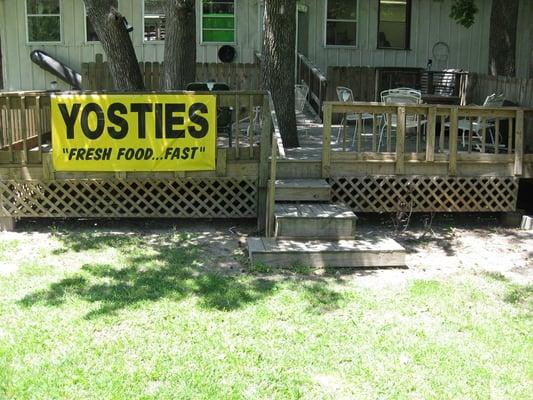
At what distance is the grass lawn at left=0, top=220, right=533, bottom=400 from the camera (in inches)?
158

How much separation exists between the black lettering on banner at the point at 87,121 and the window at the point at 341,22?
29.0 ft

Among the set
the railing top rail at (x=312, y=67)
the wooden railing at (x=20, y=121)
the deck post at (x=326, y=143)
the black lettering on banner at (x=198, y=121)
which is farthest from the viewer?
the railing top rail at (x=312, y=67)

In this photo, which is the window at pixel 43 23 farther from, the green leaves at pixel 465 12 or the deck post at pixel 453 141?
the deck post at pixel 453 141

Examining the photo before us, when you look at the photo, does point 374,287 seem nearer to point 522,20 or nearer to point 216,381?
point 216,381

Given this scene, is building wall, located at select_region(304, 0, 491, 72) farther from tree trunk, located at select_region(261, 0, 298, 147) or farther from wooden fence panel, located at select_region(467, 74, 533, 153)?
tree trunk, located at select_region(261, 0, 298, 147)

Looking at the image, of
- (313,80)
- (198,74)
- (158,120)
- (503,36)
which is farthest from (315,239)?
(503,36)

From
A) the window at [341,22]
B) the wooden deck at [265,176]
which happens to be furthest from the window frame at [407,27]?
the wooden deck at [265,176]

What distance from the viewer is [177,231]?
7836mm

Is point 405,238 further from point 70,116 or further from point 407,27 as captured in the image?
point 407,27

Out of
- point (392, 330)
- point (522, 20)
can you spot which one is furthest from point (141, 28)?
point (392, 330)

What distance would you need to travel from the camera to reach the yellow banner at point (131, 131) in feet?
24.7

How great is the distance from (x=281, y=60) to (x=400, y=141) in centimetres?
234

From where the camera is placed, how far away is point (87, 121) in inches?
297

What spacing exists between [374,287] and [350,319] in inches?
37.2
